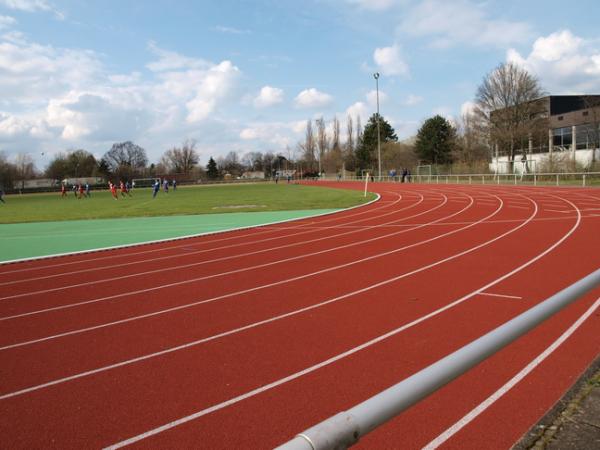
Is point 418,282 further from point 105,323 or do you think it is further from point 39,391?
point 39,391

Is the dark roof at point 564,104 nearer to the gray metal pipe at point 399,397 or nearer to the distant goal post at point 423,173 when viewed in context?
the distant goal post at point 423,173

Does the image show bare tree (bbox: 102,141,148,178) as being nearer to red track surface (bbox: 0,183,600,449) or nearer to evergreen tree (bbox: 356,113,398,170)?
evergreen tree (bbox: 356,113,398,170)

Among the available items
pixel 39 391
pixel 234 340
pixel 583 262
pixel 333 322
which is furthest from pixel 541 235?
pixel 39 391

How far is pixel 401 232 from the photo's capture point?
13.1m

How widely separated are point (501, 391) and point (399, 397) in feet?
8.81

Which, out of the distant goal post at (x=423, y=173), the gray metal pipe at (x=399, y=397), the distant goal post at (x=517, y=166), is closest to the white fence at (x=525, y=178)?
the distant goal post at (x=423, y=173)

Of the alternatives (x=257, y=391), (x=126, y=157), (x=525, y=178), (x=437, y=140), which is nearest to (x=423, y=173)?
(x=525, y=178)

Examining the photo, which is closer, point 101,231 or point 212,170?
point 101,231

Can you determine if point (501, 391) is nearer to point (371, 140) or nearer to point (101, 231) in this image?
point (101, 231)

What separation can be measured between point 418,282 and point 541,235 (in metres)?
5.73

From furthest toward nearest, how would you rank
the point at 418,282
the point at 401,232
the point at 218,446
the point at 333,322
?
the point at 401,232 → the point at 418,282 → the point at 333,322 → the point at 218,446

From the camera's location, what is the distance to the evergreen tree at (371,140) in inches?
3081

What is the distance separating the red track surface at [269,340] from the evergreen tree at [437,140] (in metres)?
57.0

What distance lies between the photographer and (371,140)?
3125 inches
